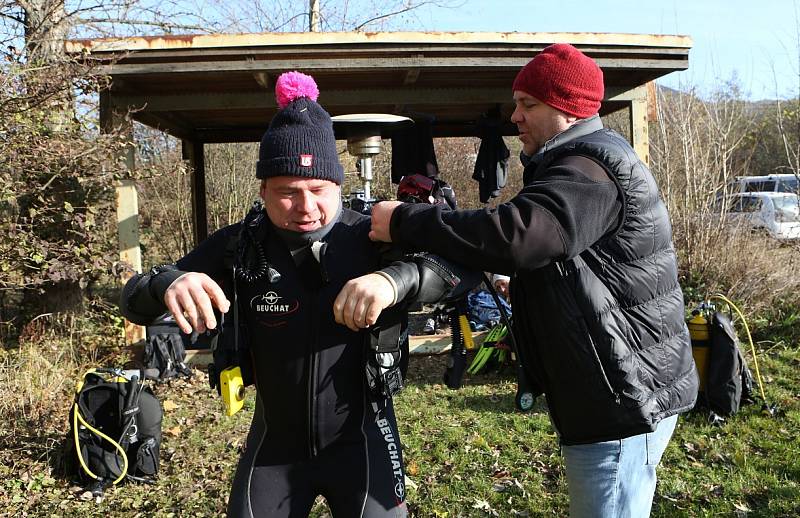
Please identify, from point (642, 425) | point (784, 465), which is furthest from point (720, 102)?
point (642, 425)

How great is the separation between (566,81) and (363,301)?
3.03 ft

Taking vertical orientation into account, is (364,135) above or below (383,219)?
above

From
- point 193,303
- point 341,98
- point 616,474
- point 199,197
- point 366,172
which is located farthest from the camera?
point 199,197

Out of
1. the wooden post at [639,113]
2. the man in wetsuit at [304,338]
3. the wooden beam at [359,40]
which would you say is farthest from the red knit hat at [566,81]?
the wooden post at [639,113]

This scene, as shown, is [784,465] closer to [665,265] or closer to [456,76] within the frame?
[665,265]

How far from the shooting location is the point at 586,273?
178 cm

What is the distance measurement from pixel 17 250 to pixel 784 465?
6394mm

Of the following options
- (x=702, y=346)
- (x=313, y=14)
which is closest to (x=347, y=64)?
(x=702, y=346)

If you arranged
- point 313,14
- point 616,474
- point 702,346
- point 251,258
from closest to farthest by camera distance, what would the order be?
1. point 616,474
2. point 251,258
3. point 702,346
4. point 313,14

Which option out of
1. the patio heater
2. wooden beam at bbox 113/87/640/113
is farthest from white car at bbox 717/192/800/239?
the patio heater

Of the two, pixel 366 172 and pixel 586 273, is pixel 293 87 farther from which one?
pixel 366 172

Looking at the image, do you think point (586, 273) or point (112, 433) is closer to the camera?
point (586, 273)

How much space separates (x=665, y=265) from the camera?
1.89m

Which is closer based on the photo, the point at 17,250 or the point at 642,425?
the point at 642,425
